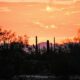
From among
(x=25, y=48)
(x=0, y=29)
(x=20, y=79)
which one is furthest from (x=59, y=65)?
(x=25, y=48)

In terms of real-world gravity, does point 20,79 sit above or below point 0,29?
below

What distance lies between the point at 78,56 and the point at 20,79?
5.46m

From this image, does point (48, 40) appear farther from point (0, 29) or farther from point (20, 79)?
point (20, 79)

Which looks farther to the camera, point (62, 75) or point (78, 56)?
point (78, 56)

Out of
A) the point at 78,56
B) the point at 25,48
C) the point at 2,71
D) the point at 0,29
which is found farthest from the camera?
the point at 25,48

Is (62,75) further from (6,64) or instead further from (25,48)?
(25,48)

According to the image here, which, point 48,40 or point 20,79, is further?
point 48,40

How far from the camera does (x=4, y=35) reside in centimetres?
3106

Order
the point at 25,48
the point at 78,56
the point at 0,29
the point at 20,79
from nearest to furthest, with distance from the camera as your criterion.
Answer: the point at 20,79, the point at 78,56, the point at 0,29, the point at 25,48

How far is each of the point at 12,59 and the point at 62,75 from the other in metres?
2.44

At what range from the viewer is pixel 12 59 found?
22.2 m

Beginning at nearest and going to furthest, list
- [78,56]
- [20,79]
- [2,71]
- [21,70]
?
[20,79], [2,71], [21,70], [78,56]

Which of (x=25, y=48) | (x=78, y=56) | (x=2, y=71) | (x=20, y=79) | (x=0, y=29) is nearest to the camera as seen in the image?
(x=20, y=79)

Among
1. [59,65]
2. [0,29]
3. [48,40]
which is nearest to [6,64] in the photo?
[59,65]
